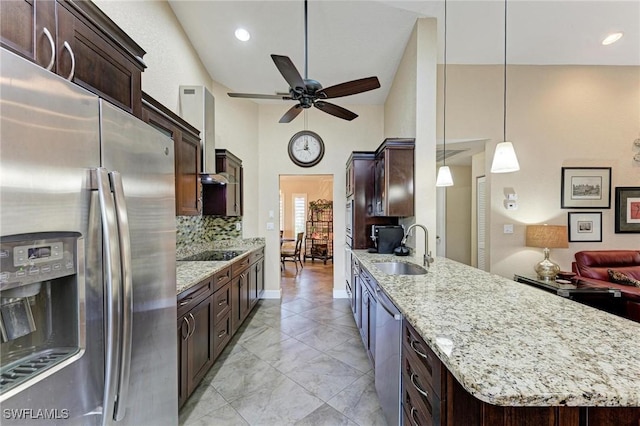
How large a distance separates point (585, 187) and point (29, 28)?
19.0 feet

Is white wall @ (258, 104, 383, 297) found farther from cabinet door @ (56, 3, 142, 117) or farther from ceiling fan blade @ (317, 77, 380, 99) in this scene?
cabinet door @ (56, 3, 142, 117)

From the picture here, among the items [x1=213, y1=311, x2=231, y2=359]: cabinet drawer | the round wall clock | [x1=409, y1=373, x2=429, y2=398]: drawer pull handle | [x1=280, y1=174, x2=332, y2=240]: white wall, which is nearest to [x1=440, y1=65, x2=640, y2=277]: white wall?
the round wall clock

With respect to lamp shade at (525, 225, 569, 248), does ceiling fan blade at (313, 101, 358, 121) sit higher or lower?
higher

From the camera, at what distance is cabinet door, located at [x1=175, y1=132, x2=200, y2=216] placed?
7.99 ft

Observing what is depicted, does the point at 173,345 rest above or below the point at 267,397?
above

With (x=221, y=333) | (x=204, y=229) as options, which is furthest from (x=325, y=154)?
(x=221, y=333)

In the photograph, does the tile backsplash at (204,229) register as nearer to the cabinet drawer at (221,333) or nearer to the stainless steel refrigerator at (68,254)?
the cabinet drawer at (221,333)

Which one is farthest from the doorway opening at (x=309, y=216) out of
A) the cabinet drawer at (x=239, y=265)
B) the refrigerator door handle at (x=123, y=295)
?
the refrigerator door handle at (x=123, y=295)

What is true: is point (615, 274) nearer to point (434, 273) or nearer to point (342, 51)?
point (434, 273)

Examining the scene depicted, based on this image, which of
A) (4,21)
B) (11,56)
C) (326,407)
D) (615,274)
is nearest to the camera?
(11,56)

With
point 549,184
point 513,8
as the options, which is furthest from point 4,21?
point 549,184

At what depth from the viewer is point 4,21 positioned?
2.45ft

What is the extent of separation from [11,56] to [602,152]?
235 inches

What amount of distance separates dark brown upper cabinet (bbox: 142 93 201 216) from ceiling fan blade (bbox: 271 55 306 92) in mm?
1022
